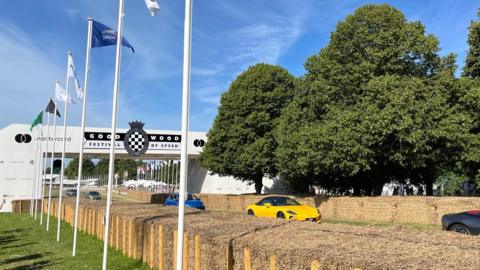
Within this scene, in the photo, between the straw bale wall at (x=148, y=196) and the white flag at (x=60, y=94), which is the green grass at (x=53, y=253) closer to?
the white flag at (x=60, y=94)

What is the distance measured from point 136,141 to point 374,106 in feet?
92.8

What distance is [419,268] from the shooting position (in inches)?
156

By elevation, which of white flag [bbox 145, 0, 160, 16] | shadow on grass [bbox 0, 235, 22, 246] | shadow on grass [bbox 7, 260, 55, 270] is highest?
white flag [bbox 145, 0, 160, 16]

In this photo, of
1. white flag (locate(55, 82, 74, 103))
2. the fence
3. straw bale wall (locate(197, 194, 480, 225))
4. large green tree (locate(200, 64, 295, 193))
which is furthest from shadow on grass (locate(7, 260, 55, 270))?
large green tree (locate(200, 64, 295, 193))

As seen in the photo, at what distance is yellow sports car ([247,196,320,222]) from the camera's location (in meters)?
19.2

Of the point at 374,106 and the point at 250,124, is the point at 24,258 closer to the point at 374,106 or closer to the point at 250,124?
the point at 374,106

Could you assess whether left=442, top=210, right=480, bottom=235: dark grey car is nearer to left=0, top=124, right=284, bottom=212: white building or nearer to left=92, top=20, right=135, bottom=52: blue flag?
left=92, top=20, right=135, bottom=52: blue flag

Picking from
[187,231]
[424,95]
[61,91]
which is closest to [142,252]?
[187,231]

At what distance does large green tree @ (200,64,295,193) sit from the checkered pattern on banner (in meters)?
7.32

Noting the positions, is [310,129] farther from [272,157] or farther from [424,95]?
[272,157]

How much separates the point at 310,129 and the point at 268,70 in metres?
15.3

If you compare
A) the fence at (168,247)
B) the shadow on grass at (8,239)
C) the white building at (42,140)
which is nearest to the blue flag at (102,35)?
the fence at (168,247)

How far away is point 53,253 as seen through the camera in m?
13.8

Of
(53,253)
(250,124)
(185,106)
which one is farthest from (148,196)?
(185,106)
